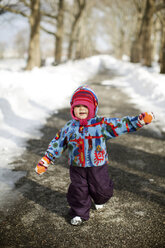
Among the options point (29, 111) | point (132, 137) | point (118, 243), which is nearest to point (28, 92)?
point (29, 111)

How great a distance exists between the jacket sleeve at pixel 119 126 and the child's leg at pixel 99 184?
370 mm

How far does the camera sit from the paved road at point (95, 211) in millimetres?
2449

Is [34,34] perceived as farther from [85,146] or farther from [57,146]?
[85,146]

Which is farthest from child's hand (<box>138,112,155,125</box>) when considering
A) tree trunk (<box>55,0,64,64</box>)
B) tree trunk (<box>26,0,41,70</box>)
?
tree trunk (<box>55,0,64,64</box>)

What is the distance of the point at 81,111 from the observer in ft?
8.71

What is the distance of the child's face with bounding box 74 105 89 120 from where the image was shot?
2.65 meters

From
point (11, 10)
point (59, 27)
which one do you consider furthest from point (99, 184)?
point (59, 27)

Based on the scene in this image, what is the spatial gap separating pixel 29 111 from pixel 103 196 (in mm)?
4850

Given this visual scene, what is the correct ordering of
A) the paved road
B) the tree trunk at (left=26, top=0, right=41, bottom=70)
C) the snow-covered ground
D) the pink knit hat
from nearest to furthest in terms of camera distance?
the paved road, the pink knit hat, the snow-covered ground, the tree trunk at (left=26, top=0, right=41, bottom=70)

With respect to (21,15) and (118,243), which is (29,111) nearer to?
(118,243)

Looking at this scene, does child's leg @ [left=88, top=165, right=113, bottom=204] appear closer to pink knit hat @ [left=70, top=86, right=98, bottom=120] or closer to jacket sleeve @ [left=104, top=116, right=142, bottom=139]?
jacket sleeve @ [left=104, top=116, right=142, bottom=139]

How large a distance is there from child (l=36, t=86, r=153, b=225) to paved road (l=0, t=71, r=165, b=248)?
0.75ft

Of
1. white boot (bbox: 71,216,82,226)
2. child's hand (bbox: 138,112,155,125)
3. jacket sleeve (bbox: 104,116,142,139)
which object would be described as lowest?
white boot (bbox: 71,216,82,226)

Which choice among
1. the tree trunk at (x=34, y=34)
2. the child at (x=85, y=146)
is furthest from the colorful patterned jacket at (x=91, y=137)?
the tree trunk at (x=34, y=34)
